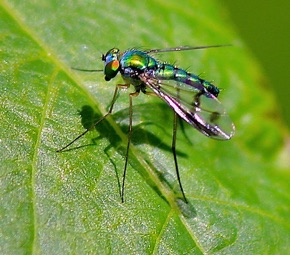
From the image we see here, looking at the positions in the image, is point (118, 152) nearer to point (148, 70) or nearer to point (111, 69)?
point (111, 69)

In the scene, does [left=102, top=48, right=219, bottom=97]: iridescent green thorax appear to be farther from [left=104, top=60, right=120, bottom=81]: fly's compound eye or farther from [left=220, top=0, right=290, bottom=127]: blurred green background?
[left=220, top=0, right=290, bottom=127]: blurred green background

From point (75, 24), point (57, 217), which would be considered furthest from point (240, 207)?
point (75, 24)

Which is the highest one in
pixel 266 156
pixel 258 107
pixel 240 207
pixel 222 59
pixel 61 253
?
pixel 222 59

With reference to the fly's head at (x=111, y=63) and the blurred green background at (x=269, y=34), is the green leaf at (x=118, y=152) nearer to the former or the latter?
the fly's head at (x=111, y=63)

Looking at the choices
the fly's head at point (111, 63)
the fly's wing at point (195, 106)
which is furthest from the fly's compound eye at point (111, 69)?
the fly's wing at point (195, 106)

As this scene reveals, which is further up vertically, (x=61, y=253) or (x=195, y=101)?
(x=195, y=101)

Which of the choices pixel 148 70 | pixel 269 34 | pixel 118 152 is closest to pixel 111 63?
pixel 148 70

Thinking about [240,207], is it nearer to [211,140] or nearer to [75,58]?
[211,140]

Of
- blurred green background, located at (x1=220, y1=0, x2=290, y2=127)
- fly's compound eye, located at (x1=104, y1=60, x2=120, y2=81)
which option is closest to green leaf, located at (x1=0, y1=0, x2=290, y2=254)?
fly's compound eye, located at (x1=104, y1=60, x2=120, y2=81)
